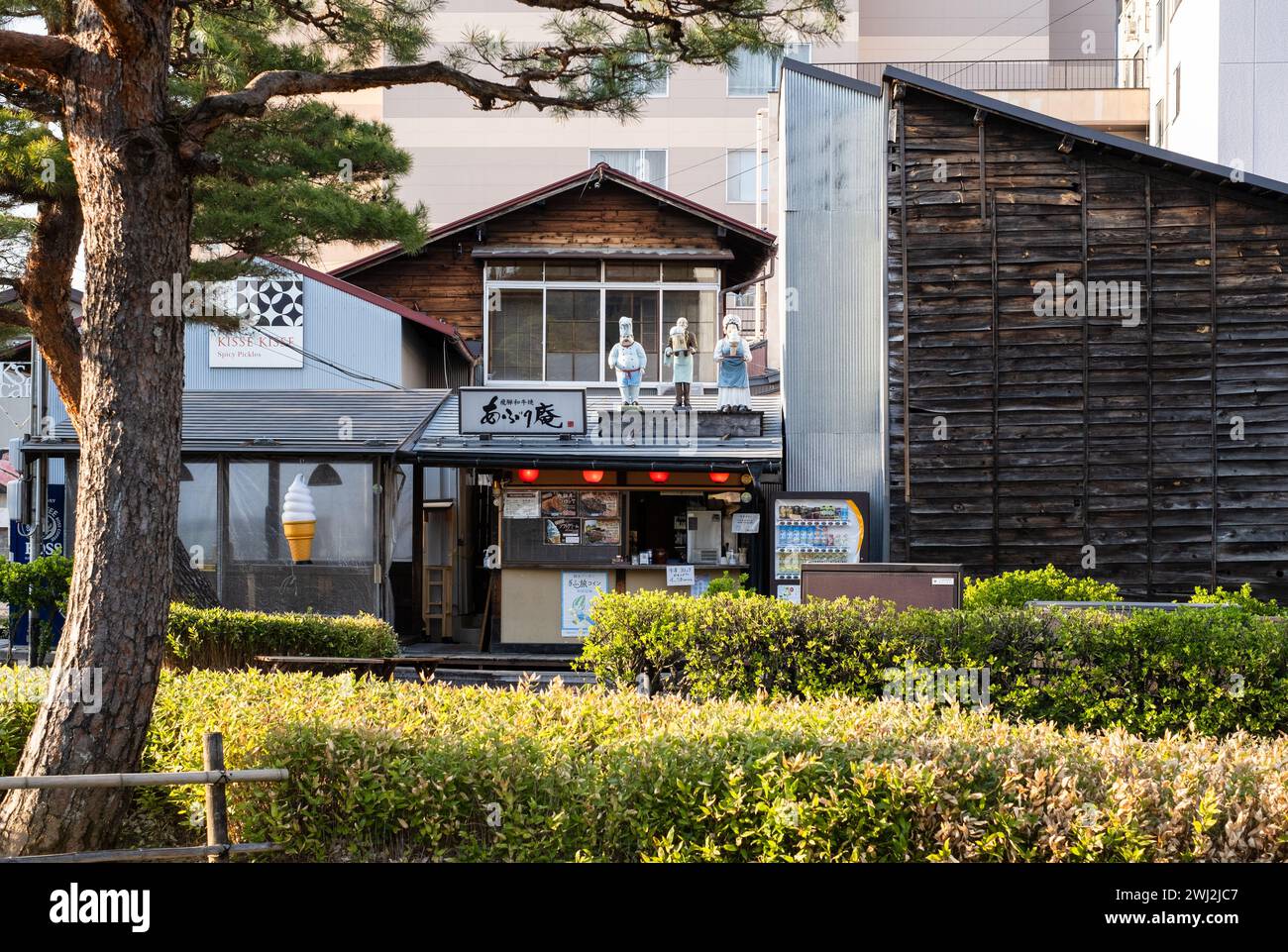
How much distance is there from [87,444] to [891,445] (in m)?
12.1

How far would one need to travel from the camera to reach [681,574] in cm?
1802

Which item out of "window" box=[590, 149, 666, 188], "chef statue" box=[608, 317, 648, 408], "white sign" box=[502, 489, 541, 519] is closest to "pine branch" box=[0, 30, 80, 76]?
"white sign" box=[502, 489, 541, 519]

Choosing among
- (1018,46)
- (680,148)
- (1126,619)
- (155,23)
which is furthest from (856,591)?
(1018,46)

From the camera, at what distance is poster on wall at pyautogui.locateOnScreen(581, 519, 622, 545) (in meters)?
18.3

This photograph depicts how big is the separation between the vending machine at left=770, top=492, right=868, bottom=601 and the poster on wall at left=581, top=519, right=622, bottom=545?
2.56 m

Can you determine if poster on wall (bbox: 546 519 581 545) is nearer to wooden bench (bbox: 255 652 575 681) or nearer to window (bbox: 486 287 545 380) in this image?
window (bbox: 486 287 545 380)

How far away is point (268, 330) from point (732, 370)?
331 inches

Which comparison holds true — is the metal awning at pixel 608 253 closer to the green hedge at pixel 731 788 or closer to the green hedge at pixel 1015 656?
the green hedge at pixel 1015 656

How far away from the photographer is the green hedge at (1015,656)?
27.5ft

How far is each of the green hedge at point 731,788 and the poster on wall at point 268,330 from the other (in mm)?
15257

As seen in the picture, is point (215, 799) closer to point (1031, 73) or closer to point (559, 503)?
point (559, 503)

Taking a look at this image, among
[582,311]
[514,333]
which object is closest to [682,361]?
[582,311]

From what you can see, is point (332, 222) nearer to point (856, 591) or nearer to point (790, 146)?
point (856, 591)


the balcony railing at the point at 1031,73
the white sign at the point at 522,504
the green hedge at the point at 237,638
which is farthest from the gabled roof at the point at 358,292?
the balcony railing at the point at 1031,73
